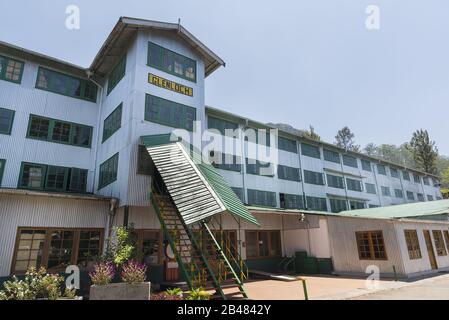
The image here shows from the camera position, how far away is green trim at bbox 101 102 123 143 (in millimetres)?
15719

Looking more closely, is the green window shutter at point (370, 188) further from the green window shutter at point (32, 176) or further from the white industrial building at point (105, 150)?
the green window shutter at point (32, 176)

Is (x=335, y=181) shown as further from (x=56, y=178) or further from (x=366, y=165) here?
(x=56, y=178)

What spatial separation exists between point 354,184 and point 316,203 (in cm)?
807

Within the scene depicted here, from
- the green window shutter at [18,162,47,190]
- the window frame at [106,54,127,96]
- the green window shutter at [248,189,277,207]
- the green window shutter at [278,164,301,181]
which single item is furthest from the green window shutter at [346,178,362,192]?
the green window shutter at [18,162,47,190]

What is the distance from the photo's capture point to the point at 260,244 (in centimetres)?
2003

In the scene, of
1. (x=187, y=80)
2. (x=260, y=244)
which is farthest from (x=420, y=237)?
(x=187, y=80)

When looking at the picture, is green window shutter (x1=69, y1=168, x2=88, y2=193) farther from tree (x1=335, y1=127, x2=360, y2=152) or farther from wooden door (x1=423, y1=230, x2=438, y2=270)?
tree (x1=335, y1=127, x2=360, y2=152)

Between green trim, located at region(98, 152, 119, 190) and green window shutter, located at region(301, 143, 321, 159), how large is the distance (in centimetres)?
1897

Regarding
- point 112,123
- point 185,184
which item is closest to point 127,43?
point 112,123

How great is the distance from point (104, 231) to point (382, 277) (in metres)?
15.2

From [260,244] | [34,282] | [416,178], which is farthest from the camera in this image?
[416,178]

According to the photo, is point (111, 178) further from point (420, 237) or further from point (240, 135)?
point (420, 237)

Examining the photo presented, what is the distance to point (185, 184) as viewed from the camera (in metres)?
11.0

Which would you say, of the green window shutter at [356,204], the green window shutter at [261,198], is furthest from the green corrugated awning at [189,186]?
the green window shutter at [356,204]
